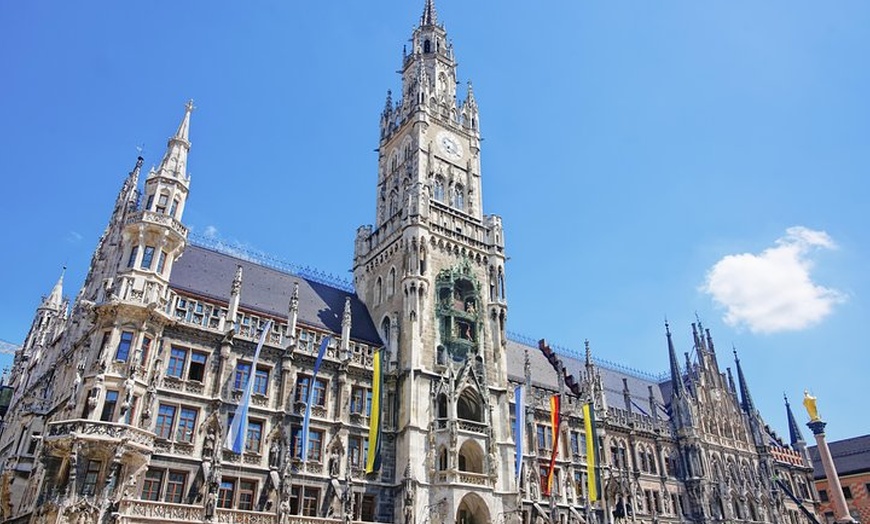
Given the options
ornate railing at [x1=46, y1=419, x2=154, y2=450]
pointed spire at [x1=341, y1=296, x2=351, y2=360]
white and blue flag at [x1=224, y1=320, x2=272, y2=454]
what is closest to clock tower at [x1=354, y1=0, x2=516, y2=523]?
pointed spire at [x1=341, y1=296, x2=351, y2=360]

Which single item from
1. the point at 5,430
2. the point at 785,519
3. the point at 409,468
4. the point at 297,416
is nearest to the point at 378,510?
the point at 409,468

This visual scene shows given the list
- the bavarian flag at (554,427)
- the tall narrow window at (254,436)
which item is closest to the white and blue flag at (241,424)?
the tall narrow window at (254,436)

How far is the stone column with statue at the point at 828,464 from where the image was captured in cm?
3231

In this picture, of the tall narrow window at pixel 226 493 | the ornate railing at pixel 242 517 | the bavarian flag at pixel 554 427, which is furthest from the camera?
the bavarian flag at pixel 554 427

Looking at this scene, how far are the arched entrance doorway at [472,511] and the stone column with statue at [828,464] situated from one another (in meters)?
20.1

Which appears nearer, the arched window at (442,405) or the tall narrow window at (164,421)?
the tall narrow window at (164,421)

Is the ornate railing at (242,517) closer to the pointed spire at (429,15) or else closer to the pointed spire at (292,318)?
the pointed spire at (292,318)

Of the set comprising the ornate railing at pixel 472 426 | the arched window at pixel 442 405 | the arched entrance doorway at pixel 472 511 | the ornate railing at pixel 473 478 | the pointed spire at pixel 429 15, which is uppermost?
the pointed spire at pixel 429 15

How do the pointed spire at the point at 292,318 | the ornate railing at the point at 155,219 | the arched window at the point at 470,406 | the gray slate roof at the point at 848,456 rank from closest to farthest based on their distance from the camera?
the ornate railing at the point at 155,219 → the pointed spire at the point at 292,318 → the arched window at the point at 470,406 → the gray slate roof at the point at 848,456

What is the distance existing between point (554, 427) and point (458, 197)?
69.1 feet

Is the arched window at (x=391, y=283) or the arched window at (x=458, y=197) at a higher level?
the arched window at (x=458, y=197)

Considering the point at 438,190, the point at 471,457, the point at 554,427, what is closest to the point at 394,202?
the point at 438,190

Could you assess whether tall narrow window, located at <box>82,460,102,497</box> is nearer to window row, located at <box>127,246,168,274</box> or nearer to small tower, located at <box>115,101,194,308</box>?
small tower, located at <box>115,101,194,308</box>

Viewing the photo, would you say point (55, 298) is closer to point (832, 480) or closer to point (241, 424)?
point (241, 424)
